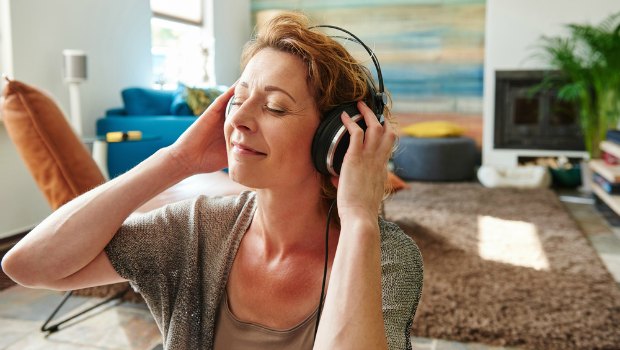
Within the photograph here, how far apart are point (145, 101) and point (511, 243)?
3.04 meters

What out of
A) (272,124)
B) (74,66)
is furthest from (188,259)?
(74,66)

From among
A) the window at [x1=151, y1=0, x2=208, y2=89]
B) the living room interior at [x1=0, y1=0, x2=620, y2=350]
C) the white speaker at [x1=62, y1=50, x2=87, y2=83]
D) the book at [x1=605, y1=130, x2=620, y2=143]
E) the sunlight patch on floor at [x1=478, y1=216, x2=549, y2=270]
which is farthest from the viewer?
the window at [x1=151, y1=0, x2=208, y2=89]

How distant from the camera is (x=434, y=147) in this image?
5875 millimetres

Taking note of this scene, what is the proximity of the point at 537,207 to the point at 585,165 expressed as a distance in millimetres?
1304

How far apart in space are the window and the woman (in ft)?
15.8

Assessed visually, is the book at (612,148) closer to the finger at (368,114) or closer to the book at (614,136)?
the book at (614,136)

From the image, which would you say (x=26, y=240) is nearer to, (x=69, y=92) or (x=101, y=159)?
(x=101, y=159)

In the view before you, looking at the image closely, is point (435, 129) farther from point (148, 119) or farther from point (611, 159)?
point (148, 119)

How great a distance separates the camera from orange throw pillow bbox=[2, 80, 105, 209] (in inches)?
82.4

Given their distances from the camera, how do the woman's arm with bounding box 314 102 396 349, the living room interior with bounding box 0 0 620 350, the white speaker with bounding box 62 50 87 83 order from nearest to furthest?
the woman's arm with bounding box 314 102 396 349 < the living room interior with bounding box 0 0 620 350 < the white speaker with bounding box 62 50 87 83

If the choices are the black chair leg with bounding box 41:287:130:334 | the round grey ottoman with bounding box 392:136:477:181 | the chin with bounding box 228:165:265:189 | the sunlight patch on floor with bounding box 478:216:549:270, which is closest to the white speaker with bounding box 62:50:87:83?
the black chair leg with bounding box 41:287:130:334

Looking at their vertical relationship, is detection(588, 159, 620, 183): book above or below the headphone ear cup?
below

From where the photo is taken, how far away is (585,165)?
18.0 feet

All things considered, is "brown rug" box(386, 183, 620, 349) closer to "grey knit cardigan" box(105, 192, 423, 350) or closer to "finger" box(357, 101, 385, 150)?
"grey knit cardigan" box(105, 192, 423, 350)
